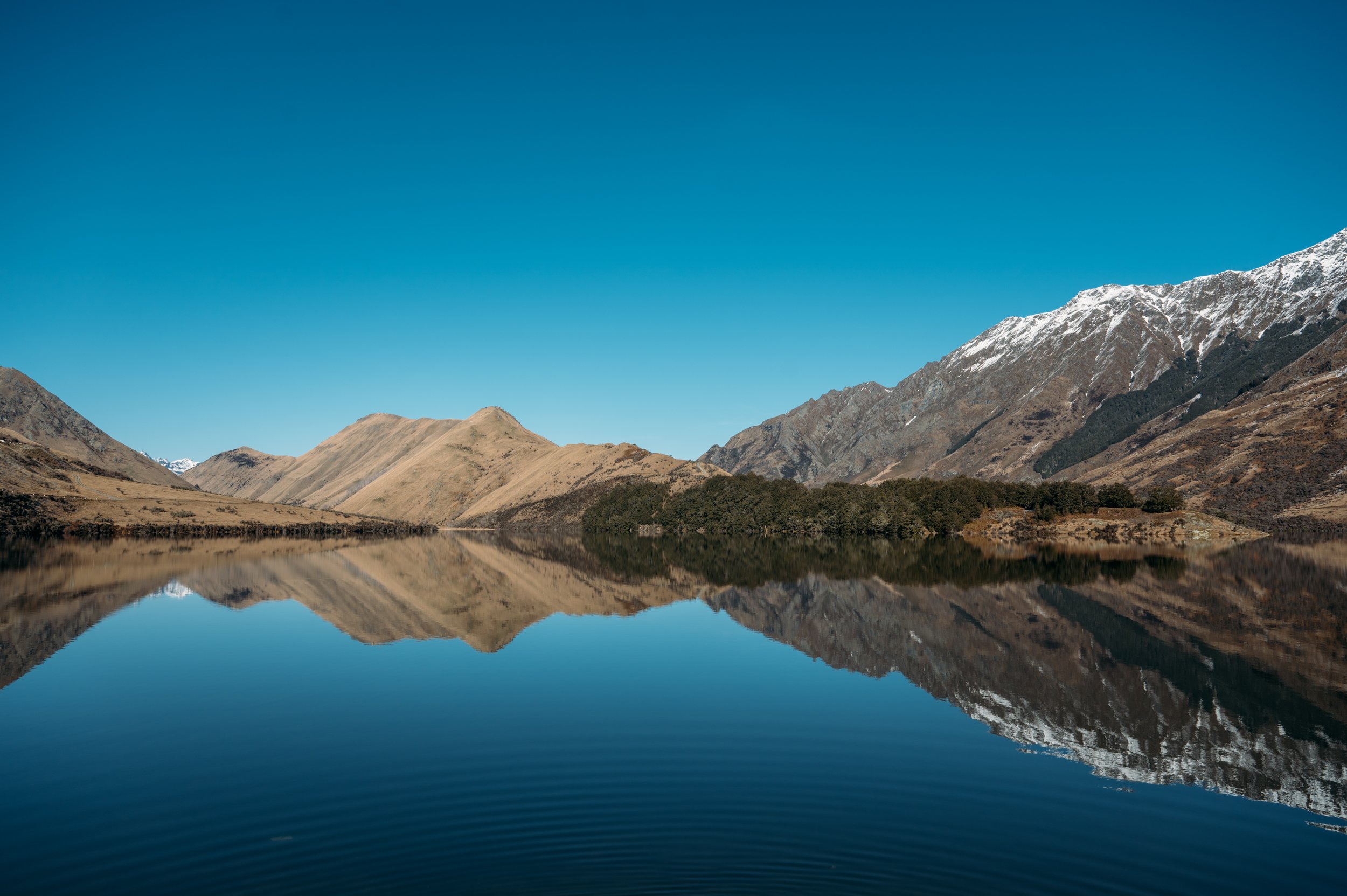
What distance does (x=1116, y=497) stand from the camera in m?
192

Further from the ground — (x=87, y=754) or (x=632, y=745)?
(x=632, y=745)

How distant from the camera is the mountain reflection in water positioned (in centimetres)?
2931

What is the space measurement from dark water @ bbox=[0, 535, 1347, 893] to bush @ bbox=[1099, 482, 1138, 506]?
452ft

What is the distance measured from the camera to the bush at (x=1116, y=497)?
191137 millimetres

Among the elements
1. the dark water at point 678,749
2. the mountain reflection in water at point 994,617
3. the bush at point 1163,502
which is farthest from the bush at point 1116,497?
the dark water at point 678,749

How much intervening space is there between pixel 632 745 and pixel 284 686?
19.0m

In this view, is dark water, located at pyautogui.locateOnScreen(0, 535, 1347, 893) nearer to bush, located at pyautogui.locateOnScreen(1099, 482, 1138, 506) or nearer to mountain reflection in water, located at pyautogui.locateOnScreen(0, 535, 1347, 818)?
mountain reflection in water, located at pyautogui.locateOnScreen(0, 535, 1347, 818)

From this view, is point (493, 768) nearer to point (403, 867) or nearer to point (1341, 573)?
point (403, 867)

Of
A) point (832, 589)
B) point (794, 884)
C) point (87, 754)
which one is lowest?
point (87, 754)

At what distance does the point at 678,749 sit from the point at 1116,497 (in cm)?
19373

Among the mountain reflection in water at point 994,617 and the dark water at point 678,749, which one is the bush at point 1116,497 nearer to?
the mountain reflection in water at point 994,617

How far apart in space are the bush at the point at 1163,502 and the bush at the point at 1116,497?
12.6ft

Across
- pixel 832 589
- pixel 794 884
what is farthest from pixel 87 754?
pixel 832 589

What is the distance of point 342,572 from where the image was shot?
320 feet
